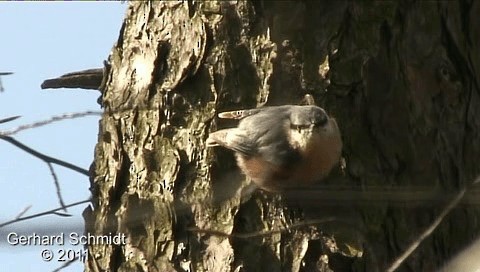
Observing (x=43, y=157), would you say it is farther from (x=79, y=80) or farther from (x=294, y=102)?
(x=294, y=102)

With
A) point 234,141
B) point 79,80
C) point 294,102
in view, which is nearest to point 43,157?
point 79,80

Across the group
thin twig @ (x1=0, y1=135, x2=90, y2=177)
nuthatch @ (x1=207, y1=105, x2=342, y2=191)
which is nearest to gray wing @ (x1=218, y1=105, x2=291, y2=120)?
nuthatch @ (x1=207, y1=105, x2=342, y2=191)

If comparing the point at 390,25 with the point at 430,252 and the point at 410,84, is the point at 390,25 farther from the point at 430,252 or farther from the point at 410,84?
the point at 430,252

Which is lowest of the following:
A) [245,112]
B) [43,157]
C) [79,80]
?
[43,157]

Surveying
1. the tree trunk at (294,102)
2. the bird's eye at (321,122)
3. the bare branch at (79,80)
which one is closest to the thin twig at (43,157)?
the tree trunk at (294,102)

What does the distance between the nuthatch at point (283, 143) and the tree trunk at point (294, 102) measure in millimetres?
34

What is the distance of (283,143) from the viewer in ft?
7.22

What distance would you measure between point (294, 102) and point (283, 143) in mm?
112

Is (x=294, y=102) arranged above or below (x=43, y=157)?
above

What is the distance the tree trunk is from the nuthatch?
3cm

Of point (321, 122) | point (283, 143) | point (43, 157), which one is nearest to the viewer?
point (321, 122)

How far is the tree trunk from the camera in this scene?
6.86 ft

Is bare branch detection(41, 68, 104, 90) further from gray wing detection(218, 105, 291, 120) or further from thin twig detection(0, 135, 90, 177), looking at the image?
gray wing detection(218, 105, 291, 120)

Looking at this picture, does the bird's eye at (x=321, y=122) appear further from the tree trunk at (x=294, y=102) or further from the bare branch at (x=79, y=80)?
the bare branch at (x=79, y=80)
